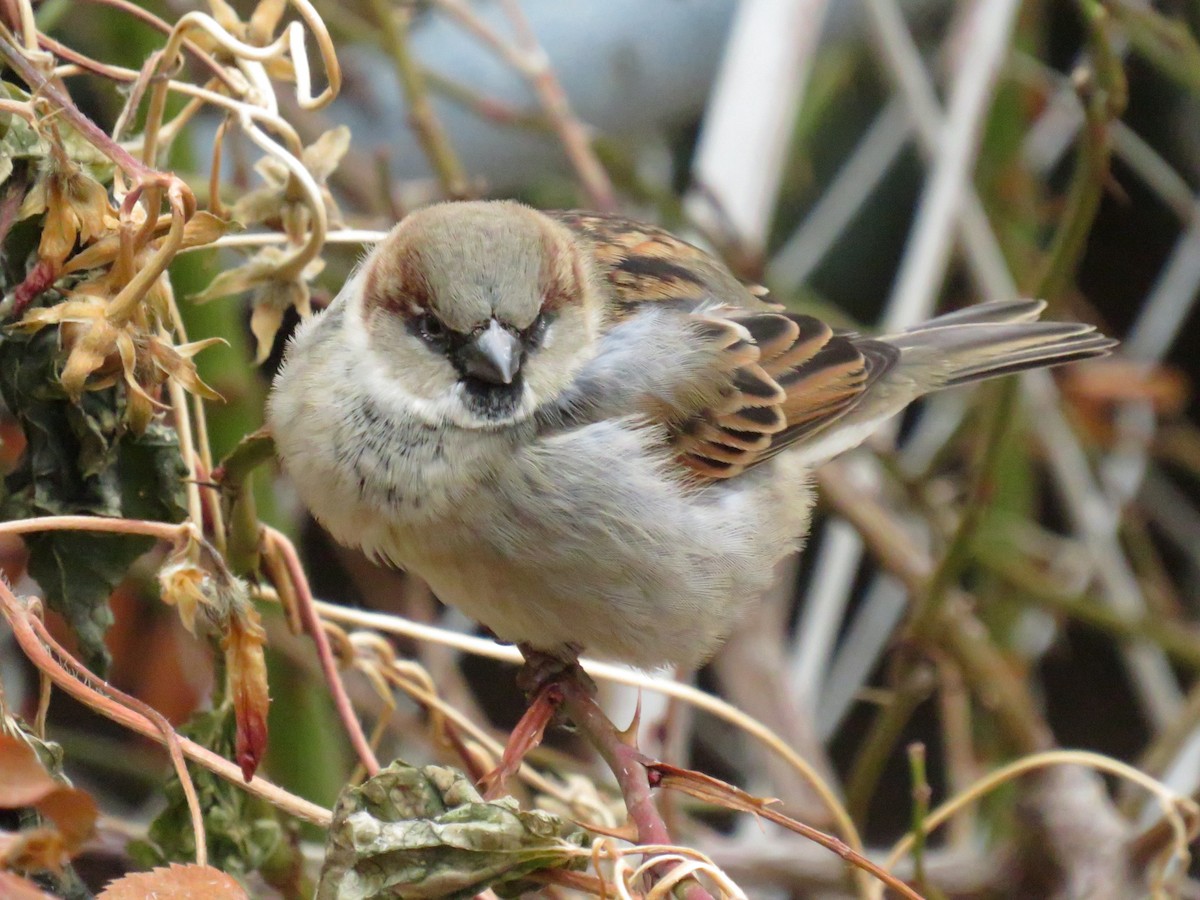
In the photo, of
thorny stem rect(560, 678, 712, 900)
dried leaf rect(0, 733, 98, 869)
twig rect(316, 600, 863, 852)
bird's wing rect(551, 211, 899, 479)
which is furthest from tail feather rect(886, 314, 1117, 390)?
dried leaf rect(0, 733, 98, 869)

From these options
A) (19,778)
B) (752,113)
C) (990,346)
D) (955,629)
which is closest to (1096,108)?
(990,346)

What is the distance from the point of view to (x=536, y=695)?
1824 mm

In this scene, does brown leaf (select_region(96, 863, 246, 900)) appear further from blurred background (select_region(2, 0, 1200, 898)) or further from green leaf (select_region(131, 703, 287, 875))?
blurred background (select_region(2, 0, 1200, 898))

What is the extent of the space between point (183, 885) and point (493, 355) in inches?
37.0

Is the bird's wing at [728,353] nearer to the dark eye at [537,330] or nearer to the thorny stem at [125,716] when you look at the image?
the dark eye at [537,330]

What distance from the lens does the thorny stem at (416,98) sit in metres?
2.72

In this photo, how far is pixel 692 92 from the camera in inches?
129

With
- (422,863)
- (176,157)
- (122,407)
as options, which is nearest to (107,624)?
(122,407)

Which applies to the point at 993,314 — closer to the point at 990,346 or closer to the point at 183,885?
the point at 990,346

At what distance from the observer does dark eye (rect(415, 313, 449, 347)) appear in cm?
198

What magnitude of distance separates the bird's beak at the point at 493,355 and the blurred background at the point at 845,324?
0.25m

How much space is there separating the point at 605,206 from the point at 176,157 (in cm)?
102

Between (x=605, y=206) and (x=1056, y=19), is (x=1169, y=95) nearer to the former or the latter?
(x=1056, y=19)

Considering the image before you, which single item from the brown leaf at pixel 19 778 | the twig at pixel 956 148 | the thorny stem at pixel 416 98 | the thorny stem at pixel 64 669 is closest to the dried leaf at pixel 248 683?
the thorny stem at pixel 64 669
